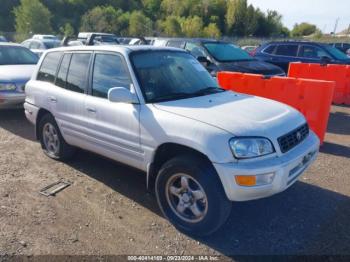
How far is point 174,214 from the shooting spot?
11.7 ft

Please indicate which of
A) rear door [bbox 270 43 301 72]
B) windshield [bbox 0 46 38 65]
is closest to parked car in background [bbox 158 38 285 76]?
rear door [bbox 270 43 301 72]

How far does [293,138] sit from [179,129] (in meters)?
1.21

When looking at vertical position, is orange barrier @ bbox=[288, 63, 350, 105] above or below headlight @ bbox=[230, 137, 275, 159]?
below

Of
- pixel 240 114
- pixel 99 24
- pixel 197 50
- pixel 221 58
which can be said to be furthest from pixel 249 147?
pixel 99 24

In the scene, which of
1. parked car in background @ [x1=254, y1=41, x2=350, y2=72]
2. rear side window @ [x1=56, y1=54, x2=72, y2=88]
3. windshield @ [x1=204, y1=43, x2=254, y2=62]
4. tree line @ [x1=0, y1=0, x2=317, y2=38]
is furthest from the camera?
tree line @ [x1=0, y1=0, x2=317, y2=38]

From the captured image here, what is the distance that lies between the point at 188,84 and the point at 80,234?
2090 mm

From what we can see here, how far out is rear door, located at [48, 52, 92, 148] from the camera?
4426mm

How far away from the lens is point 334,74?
9.77 m

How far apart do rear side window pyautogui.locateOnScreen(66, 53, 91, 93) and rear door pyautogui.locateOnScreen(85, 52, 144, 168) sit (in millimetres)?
183

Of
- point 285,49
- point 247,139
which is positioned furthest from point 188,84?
point 285,49

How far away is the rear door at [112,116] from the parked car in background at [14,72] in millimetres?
3739

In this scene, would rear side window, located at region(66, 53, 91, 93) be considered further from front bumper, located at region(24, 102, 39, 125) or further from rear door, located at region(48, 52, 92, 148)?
front bumper, located at region(24, 102, 39, 125)

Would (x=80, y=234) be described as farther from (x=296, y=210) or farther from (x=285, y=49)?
(x=285, y=49)

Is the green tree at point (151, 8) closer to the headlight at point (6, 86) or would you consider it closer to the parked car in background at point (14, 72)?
the parked car in background at point (14, 72)
